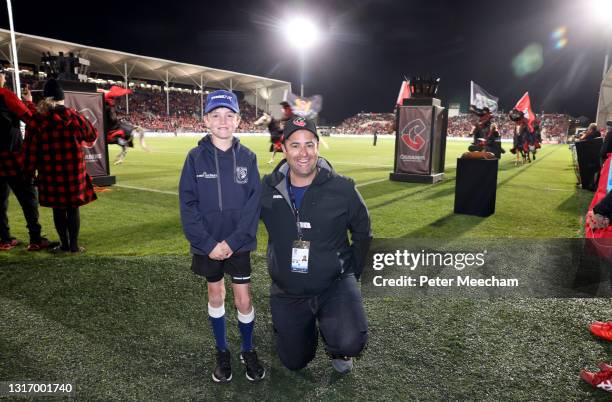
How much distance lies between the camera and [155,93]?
59.5 meters

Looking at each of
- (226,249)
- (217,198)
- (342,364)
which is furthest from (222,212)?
(342,364)

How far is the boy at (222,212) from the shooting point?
256cm

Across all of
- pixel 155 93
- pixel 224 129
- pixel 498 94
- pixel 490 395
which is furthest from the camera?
pixel 498 94

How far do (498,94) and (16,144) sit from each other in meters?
81.3

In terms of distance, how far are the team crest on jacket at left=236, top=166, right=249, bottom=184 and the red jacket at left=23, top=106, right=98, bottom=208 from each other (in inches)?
119

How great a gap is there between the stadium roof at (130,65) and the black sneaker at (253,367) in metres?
39.4

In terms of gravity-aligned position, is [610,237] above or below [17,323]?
above

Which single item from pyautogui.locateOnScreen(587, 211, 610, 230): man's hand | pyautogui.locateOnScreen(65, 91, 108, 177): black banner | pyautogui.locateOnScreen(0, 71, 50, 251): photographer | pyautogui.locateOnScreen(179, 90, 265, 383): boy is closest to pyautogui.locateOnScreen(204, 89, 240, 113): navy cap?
pyautogui.locateOnScreen(179, 90, 265, 383): boy

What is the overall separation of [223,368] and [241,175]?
4.02 ft

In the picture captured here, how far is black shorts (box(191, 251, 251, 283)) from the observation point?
2.62 meters

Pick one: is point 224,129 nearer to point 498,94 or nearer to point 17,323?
point 17,323

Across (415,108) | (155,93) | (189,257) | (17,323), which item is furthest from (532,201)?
(155,93)

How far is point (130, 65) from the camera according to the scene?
156ft

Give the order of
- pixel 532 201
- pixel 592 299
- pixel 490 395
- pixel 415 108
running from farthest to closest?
pixel 415 108 < pixel 532 201 < pixel 592 299 < pixel 490 395
